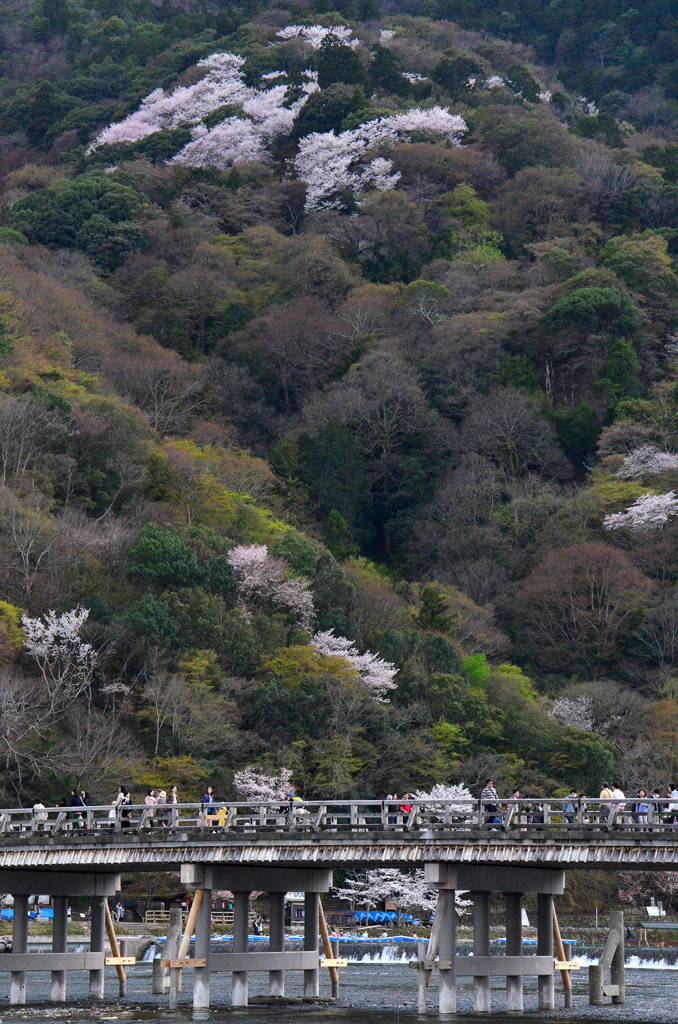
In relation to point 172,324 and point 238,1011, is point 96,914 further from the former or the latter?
point 172,324

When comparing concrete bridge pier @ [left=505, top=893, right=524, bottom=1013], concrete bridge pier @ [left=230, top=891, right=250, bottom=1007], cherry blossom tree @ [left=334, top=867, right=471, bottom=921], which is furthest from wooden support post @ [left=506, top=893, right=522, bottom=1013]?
cherry blossom tree @ [left=334, top=867, right=471, bottom=921]

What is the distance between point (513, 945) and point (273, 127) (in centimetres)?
11161

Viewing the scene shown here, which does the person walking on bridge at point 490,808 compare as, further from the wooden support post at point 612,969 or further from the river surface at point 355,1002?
the wooden support post at point 612,969

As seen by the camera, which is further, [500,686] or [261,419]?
[261,419]

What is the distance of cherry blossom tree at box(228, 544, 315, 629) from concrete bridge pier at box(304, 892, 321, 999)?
113ft

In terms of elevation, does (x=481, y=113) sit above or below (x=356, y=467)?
above

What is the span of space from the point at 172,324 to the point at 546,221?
1250 inches

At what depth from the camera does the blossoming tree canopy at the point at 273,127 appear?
13838 centimetres

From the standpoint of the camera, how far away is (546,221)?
438 feet

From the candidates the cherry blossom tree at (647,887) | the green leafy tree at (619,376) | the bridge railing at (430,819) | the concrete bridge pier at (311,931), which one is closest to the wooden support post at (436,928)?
the bridge railing at (430,819)

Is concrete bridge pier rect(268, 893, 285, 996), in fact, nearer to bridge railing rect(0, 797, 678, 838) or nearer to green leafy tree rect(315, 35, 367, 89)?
bridge railing rect(0, 797, 678, 838)

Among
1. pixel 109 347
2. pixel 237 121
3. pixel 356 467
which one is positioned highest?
pixel 237 121

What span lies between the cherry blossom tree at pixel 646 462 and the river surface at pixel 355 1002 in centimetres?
3970

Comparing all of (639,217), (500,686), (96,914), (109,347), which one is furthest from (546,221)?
(96,914)
